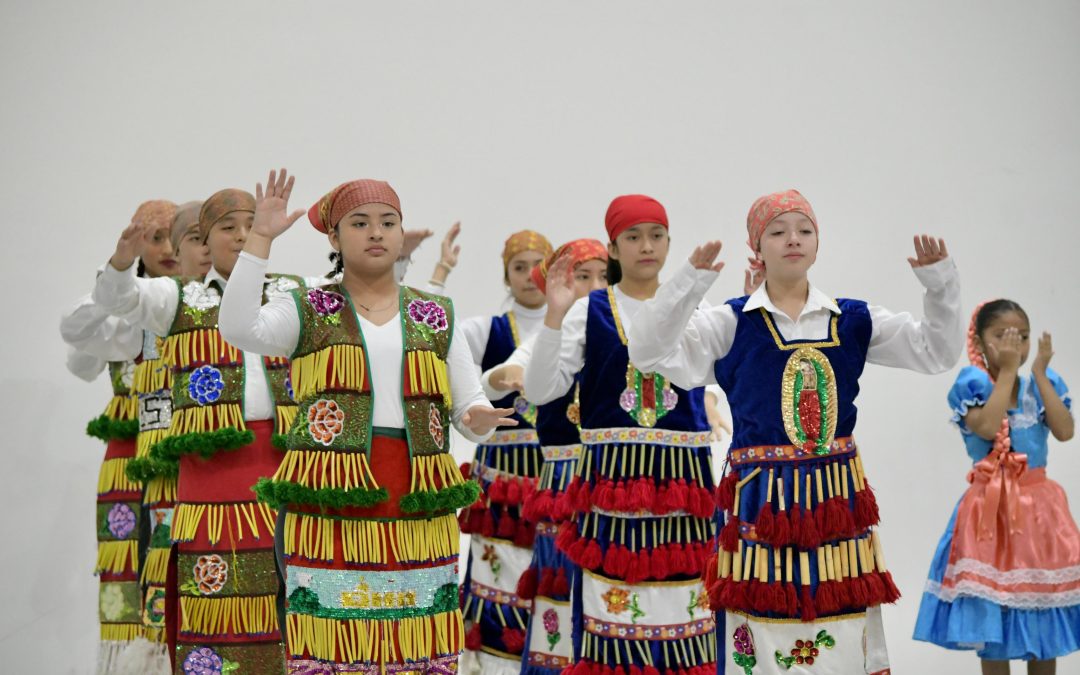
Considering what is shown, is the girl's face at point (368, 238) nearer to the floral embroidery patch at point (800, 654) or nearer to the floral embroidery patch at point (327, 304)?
the floral embroidery patch at point (327, 304)

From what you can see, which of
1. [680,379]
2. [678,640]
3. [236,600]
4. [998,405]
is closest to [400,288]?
[680,379]

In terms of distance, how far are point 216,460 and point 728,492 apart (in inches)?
59.0

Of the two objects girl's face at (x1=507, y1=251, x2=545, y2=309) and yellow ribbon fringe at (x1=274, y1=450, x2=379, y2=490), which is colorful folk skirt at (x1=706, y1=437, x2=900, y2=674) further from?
girl's face at (x1=507, y1=251, x2=545, y2=309)

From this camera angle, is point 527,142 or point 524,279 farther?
point 527,142

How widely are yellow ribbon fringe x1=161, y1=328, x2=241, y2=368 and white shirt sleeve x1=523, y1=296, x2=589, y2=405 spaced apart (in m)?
0.87

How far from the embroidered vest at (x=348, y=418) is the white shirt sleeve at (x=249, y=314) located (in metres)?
0.08

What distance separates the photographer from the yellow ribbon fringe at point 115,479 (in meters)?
4.64

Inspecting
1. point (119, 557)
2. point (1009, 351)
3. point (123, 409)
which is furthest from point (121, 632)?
point (1009, 351)

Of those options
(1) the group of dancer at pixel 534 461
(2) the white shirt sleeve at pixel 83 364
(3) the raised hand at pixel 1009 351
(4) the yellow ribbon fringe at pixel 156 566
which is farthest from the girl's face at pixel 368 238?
(2) the white shirt sleeve at pixel 83 364

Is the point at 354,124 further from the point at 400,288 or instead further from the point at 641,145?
the point at 400,288

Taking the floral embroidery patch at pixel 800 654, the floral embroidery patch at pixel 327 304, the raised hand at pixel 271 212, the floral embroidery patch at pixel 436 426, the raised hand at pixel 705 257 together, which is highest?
the raised hand at pixel 271 212

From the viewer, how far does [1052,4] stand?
600 centimetres

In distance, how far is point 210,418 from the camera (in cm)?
361

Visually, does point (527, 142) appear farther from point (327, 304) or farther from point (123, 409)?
point (327, 304)
